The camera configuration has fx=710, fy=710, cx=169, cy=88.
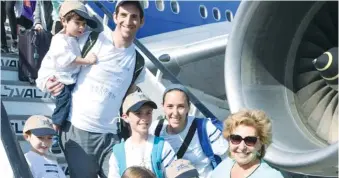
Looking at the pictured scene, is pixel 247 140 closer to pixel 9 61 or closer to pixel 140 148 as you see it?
pixel 140 148

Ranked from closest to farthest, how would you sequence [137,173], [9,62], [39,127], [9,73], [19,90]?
[137,173] → [39,127] → [19,90] → [9,73] → [9,62]

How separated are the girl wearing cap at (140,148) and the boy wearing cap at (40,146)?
0.39m

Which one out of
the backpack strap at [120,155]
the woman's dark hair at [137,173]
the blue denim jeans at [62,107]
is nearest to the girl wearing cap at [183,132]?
the backpack strap at [120,155]

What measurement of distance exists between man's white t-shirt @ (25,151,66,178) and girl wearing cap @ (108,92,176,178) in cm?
39

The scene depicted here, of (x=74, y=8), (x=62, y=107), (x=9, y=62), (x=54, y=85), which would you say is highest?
(x=9, y=62)

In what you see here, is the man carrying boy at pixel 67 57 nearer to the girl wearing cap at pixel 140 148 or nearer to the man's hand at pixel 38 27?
the girl wearing cap at pixel 140 148

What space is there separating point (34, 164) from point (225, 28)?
660 cm

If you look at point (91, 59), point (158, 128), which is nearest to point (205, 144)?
point (158, 128)

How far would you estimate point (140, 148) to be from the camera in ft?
12.0

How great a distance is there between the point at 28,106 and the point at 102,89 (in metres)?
1.14

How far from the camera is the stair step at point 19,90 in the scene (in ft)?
16.8

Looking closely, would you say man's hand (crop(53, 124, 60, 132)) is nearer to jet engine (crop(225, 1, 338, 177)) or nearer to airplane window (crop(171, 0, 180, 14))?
jet engine (crop(225, 1, 338, 177))

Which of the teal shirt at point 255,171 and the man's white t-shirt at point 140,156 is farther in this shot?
the man's white t-shirt at point 140,156

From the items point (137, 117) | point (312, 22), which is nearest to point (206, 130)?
point (137, 117)
